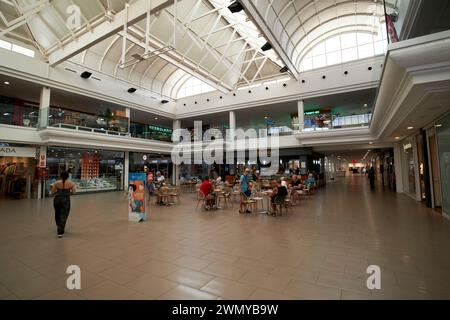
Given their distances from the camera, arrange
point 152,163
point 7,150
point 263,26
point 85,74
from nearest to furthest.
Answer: point 263,26 → point 7,150 → point 85,74 → point 152,163

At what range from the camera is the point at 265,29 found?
10.2m

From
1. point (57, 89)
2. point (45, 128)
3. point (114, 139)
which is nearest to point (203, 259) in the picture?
point (45, 128)

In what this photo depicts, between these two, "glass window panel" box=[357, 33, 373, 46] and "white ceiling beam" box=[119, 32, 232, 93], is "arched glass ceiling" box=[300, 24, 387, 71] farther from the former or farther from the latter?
"white ceiling beam" box=[119, 32, 232, 93]

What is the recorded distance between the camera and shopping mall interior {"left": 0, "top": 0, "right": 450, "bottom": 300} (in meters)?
2.98

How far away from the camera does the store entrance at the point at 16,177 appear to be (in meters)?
12.2

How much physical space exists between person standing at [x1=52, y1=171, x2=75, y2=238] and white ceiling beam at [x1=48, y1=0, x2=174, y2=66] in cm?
788

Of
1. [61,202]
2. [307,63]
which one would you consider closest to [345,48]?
[307,63]

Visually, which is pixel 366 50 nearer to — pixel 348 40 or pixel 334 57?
pixel 348 40

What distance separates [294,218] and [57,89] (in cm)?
1511

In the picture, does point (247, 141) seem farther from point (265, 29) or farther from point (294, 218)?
point (294, 218)

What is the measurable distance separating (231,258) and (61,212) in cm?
403

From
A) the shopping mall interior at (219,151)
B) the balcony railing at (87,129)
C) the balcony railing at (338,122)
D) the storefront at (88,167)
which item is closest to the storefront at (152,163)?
the shopping mall interior at (219,151)

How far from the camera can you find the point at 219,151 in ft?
61.0

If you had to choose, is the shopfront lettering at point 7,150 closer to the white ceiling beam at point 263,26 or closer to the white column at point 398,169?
the white ceiling beam at point 263,26
